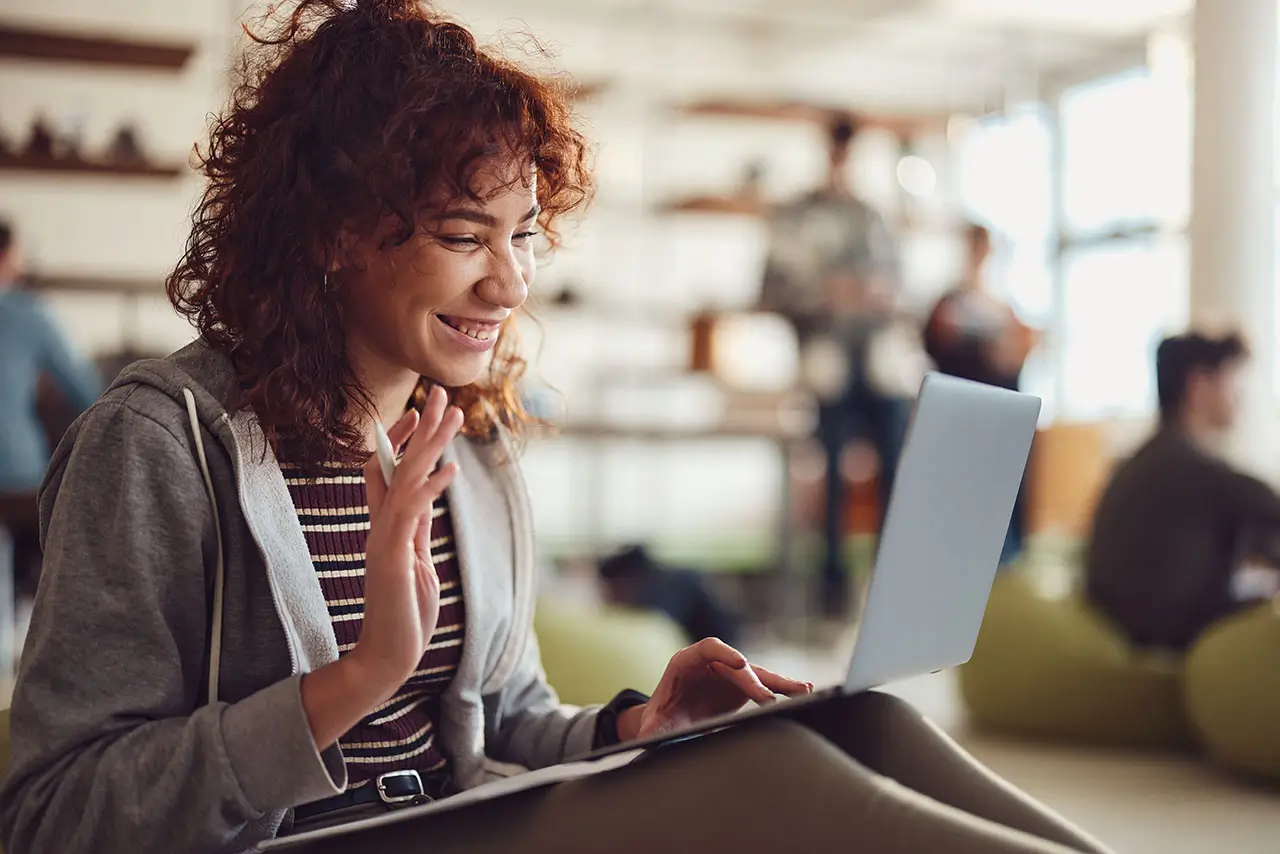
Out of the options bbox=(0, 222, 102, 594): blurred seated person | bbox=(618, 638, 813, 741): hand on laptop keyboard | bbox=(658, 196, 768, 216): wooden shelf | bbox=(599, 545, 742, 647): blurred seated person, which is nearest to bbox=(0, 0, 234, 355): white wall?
bbox=(0, 222, 102, 594): blurred seated person

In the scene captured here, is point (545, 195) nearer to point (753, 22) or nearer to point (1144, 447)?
point (1144, 447)

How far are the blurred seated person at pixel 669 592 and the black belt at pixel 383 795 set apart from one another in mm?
2829

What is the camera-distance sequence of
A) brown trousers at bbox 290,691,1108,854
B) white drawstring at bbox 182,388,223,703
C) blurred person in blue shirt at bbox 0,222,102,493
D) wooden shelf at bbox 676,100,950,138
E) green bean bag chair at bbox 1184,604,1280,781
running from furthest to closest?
wooden shelf at bbox 676,100,950,138
blurred person in blue shirt at bbox 0,222,102,493
green bean bag chair at bbox 1184,604,1280,781
white drawstring at bbox 182,388,223,703
brown trousers at bbox 290,691,1108,854

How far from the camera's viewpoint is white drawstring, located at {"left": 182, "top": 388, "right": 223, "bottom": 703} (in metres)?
1.03

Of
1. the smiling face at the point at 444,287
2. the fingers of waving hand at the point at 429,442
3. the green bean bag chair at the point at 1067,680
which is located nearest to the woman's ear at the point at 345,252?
the smiling face at the point at 444,287

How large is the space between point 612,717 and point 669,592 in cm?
275

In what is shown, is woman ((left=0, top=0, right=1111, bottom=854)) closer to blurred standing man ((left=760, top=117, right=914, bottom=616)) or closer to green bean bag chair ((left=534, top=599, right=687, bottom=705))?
green bean bag chair ((left=534, top=599, right=687, bottom=705))

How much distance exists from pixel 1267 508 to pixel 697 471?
540 cm

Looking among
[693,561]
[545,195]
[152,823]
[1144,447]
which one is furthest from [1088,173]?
[152,823]

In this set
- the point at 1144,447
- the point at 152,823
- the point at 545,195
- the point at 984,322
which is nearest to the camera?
the point at 152,823

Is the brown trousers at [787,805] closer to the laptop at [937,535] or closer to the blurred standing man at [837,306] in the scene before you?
the laptop at [937,535]

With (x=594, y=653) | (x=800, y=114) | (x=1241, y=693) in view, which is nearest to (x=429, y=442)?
(x=594, y=653)

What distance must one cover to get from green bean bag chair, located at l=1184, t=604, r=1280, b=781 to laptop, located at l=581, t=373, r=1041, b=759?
225cm

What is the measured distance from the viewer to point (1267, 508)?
3.37 metres
